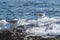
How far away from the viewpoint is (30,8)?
11.7 m

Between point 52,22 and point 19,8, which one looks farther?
point 19,8

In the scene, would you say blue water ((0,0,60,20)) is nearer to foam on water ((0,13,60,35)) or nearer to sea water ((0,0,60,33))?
sea water ((0,0,60,33))

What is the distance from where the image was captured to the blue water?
34.1 ft

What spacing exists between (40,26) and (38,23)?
230mm

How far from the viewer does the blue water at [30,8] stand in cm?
1039

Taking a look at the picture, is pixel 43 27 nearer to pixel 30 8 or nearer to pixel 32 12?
pixel 32 12

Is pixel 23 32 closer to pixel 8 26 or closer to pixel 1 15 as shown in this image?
pixel 8 26

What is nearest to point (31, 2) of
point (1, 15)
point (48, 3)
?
point (48, 3)

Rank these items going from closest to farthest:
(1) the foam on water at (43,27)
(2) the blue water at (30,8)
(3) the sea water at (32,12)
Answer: (1) the foam on water at (43,27)
(3) the sea water at (32,12)
(2) the blue water at (30,8)

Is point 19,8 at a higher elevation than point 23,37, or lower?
higher

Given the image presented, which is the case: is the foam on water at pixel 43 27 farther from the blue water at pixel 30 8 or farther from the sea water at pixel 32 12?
the blue water at pixel 30 8

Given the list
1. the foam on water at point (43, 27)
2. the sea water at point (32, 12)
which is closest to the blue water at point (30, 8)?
the sea water at point (32, 12)

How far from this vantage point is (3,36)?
6.32m

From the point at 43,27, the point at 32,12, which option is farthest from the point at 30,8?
the point at 43,27
